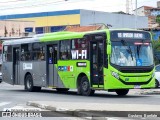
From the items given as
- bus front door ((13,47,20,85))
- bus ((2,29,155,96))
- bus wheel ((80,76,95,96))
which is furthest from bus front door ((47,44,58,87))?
bus front door ((13,47,20,85))

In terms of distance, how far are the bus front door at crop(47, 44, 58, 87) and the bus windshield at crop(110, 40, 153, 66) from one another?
4817 millimetres

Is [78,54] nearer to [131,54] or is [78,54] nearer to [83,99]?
[131,54]

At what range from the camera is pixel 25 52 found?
28.6 metres

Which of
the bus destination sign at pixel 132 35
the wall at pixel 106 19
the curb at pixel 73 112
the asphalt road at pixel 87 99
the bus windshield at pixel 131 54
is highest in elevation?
the wall at pixel 106 19

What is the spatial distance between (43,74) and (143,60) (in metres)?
6.66

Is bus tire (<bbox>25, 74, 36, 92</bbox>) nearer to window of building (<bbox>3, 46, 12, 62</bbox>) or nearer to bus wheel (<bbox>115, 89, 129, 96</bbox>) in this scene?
window of building (<bbox>3, 46, 12, 62</bbox>)

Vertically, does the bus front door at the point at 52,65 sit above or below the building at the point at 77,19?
below

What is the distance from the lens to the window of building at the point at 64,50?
24.3 metres

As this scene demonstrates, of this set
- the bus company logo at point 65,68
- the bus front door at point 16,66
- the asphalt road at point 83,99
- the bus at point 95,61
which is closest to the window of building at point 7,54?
the bus front door at point 16,66

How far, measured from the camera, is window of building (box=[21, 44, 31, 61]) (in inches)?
1106

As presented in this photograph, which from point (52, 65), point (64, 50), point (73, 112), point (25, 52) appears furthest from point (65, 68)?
point (73, 112)

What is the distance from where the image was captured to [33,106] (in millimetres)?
17328

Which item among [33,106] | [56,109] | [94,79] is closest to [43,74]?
[94,79]

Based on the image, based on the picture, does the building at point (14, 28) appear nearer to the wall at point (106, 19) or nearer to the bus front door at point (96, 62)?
the wall at point (106, 19)
